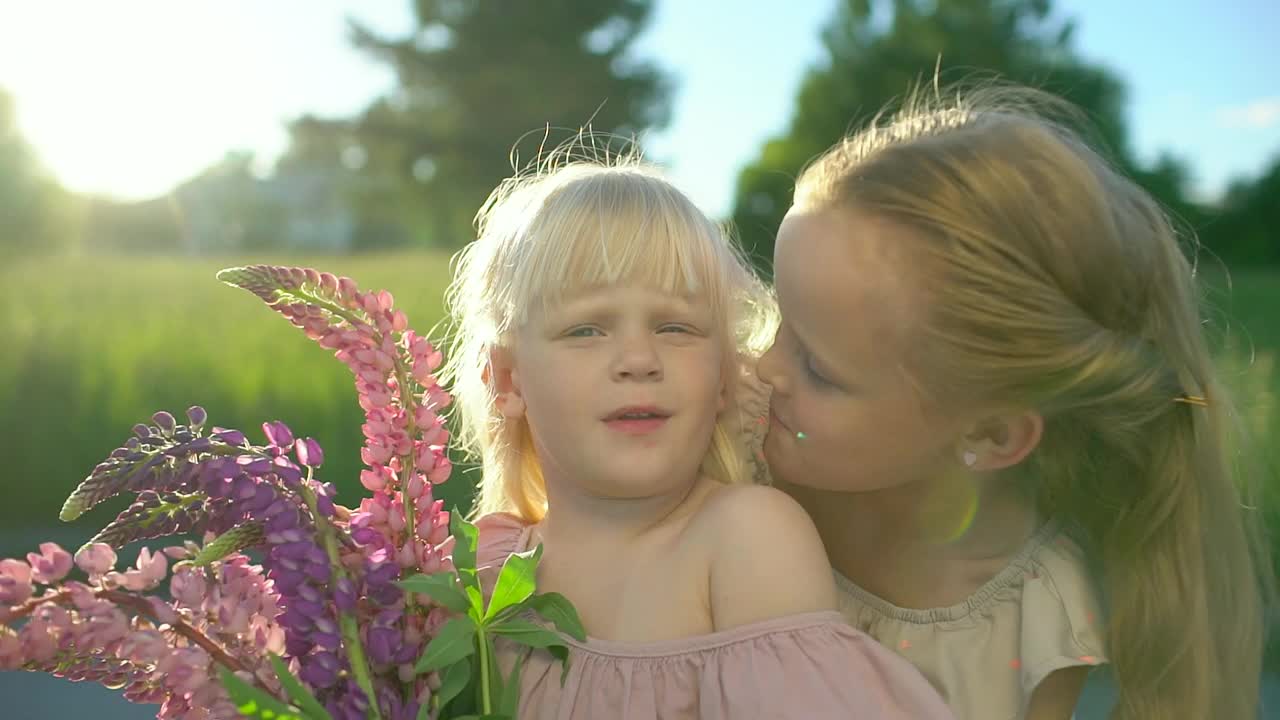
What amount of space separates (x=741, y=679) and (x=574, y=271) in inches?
25.8

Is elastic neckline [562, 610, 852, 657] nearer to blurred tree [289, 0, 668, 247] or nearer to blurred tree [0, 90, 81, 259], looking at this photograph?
blurred tree [0, 90, 81, 259]

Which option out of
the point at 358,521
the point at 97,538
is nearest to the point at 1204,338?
the point at 358,521

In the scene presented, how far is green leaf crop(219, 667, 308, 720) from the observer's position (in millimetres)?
1224

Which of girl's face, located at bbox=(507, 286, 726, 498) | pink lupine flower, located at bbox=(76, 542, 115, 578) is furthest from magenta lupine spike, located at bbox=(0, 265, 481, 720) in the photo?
girl's face, located at bbox=(507, 286, 726, 498)

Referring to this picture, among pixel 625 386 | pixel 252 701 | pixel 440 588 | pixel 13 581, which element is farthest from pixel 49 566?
pixel 625 386

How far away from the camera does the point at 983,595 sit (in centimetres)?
214

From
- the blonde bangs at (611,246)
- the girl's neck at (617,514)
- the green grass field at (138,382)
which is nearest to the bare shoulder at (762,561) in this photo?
the girl's neck at (617,514)

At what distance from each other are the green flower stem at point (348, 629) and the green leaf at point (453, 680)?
86 millimetres

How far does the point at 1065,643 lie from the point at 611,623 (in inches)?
31.2

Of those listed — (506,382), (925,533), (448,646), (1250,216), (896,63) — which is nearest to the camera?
(448,646)

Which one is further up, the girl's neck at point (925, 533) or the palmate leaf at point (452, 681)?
the girl's neck at point (925, 533)

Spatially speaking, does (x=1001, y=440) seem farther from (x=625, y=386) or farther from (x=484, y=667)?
(x=484, y=667)

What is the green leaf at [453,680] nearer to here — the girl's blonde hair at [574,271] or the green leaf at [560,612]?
the green leaf at [560,612]

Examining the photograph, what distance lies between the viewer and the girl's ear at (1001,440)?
1957 mm
